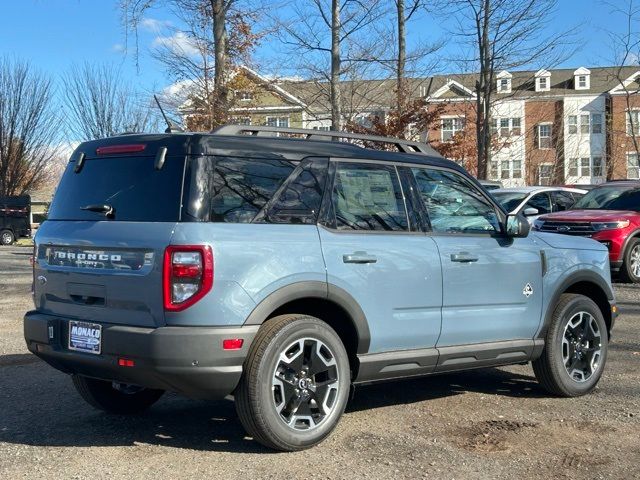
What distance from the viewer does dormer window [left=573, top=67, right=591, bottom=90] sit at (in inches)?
2128

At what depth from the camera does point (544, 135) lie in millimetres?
49031

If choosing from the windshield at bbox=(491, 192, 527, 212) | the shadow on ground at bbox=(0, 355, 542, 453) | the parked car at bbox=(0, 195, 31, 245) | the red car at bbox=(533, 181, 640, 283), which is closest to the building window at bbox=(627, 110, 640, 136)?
the windshield at bbox=(491, 192, 527, 212)

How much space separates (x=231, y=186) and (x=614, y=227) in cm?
970

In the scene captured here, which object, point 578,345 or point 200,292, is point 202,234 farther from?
point 578,345

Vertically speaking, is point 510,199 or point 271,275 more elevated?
point 510,199

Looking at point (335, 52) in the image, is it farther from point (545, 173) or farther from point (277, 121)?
point (545, 173)

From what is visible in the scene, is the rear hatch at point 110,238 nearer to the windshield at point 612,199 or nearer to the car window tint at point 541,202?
the windshield at point 612,199

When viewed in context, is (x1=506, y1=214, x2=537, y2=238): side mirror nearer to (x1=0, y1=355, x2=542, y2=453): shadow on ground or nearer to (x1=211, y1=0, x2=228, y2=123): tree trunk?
(x1=0, y1=355, x2=542, y2=453): shadow on ground

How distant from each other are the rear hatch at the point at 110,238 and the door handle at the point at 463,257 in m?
2.04

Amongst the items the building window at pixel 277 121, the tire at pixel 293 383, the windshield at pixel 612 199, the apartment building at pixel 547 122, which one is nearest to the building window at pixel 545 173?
the apartment building at pixel 547 122

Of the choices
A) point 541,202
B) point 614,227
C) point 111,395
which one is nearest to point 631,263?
point 614,227

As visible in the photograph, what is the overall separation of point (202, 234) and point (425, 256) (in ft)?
5.50

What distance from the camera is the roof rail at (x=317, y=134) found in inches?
191

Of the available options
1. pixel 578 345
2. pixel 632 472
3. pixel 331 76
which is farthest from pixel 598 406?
pixel 331 76
